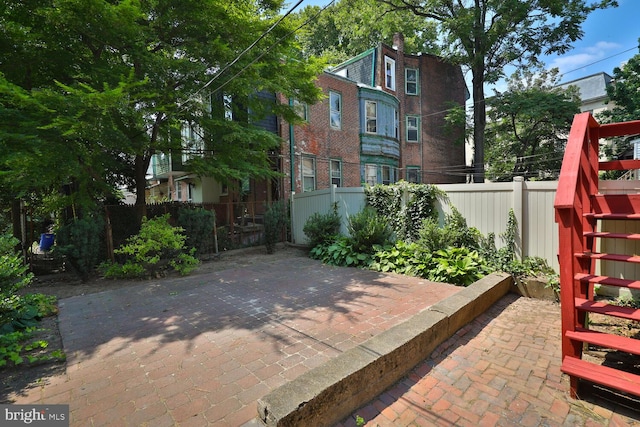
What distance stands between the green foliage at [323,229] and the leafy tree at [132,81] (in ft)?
6.55

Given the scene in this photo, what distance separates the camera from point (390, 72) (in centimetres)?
1684

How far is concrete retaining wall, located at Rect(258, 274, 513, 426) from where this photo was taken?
2008mm

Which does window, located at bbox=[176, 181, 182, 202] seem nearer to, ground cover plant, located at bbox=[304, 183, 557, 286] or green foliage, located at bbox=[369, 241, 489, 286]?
ground cover plant, located at bbox=[304, 183, 557, 286]

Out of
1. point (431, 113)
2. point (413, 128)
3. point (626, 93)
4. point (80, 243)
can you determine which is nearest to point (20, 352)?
point (80, 243)

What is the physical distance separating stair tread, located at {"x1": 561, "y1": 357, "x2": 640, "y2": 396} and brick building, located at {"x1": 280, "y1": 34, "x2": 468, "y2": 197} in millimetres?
10365

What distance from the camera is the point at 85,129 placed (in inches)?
200

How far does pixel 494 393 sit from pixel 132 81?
23.6 feet

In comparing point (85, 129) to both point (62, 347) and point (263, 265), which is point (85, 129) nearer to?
point (62, 347)

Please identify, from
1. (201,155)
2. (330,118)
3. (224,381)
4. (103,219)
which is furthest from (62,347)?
(330,118)

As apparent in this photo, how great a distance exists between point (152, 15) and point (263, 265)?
6101 mm

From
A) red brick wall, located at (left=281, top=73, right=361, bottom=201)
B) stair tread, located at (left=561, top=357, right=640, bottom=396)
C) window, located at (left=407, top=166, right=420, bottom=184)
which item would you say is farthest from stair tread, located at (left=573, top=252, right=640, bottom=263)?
window, located at (left=407, top=166, right=420, bottom=184)

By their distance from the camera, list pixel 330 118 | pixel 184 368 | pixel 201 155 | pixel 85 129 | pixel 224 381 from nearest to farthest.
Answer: pixel 224 381 < pixel 184 368 < pixel 85 129 < pixel 201 155 < pixel 330 118

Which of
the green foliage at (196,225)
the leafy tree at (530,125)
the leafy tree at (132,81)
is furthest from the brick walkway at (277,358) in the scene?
the leafy tree at (530,125)

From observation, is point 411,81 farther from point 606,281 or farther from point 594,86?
point 594,86
